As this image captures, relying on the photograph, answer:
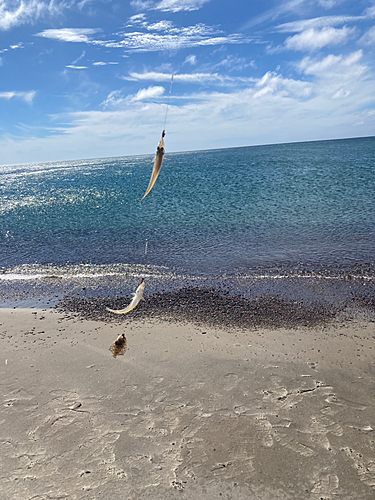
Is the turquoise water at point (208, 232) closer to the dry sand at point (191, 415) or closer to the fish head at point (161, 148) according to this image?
the dry sand at point (191, 415)

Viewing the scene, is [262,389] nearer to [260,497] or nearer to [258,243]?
[260,497]

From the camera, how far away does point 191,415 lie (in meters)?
7.01

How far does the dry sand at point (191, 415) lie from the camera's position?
556cm

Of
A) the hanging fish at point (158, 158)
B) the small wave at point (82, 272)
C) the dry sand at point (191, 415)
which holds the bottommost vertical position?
the small wave at point (82, 272)

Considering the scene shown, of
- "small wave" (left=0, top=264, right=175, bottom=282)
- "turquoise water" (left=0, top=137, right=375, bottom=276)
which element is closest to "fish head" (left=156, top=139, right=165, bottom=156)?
"small wave" (left=0, top=264, right=175, bottom=282)

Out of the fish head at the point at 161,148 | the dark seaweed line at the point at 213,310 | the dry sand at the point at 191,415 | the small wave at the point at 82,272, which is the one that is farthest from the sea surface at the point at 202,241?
the fish head at the point at 161,148

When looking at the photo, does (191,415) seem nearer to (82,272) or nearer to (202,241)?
(82,272)

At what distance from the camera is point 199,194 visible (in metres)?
45.4

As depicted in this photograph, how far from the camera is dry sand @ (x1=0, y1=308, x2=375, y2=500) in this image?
556 centimetres

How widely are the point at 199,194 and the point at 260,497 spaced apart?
41807 mm

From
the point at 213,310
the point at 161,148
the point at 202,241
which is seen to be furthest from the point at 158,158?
the point at 202,241

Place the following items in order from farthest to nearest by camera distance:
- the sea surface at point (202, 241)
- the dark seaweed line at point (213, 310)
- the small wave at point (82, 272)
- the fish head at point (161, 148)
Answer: the small wave at point (82, 272) < the sea surface at point (202, 241) < the dark seaweed line at point (213, 310) < the fish head at point (161, 148)

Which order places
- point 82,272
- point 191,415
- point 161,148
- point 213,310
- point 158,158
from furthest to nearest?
point 82,272 < point 213,310 < point 191,415 < point 161,148 < point 158,158

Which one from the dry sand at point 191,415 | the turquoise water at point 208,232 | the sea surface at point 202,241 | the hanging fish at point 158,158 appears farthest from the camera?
the turquoise water at point 208,232
